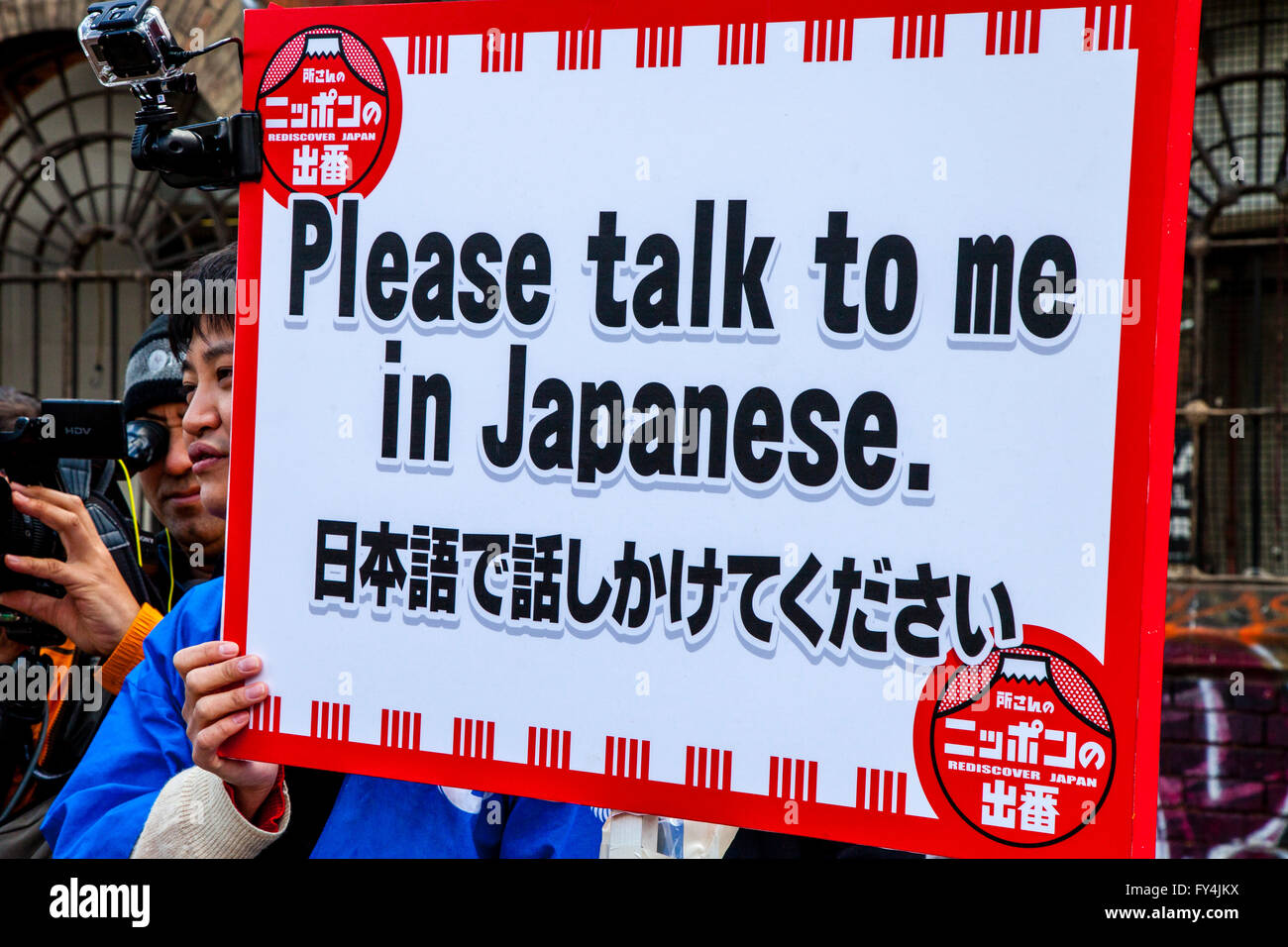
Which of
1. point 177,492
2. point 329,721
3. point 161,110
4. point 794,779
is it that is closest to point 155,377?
point 177,492

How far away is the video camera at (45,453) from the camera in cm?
188

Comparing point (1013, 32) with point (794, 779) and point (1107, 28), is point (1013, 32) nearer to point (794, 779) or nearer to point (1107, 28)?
point (1107, 28)

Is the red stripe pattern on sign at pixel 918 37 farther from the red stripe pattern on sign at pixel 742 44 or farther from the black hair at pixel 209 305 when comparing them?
the black hair at pixel 209 305

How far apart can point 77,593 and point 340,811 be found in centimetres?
79

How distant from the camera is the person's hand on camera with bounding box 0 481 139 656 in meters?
1.96

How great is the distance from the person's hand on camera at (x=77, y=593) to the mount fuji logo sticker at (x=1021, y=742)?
5.01 ft

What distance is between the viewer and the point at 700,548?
3.96 ft

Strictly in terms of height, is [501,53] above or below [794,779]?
above

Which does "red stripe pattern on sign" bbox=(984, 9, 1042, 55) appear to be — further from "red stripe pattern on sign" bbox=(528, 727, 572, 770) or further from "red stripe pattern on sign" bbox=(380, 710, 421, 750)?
"red stripe pattern on sign" bbox=(380, 710, 421, 750)

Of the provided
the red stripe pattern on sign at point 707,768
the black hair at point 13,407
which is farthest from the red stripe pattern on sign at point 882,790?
the black hair at point 13,407

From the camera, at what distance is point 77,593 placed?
197cm

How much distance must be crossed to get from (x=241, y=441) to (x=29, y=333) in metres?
5.22

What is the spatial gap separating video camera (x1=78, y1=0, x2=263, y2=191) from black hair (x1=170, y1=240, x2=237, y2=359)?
0.29m

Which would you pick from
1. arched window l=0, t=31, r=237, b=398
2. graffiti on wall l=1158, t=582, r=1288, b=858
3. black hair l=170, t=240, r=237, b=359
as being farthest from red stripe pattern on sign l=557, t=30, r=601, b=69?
arched window l=0, t=31, r=237, b=398
